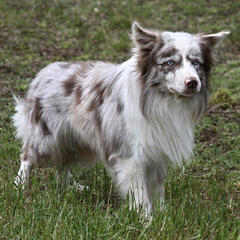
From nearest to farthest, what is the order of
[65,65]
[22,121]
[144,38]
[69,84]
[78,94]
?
1. [144,38]
2. [78,94]
3. [69,84]
4. [65,65]
5. [22,121]

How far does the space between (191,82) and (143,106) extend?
0.56 m

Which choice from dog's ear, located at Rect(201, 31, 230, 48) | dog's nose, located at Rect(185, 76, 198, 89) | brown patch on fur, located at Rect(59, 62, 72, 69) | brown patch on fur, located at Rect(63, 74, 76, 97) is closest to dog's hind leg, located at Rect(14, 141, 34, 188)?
brown patch on fur, located at Rect(63, 74, 76, 97)

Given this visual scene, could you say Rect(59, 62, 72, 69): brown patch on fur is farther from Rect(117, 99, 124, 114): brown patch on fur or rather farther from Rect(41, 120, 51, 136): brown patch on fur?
Rect(117, 99, 124, 114): brown patch on fur

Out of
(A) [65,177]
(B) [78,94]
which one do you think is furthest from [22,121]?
(B) [78,94]

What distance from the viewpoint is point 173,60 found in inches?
181

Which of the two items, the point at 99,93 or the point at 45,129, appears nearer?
the point at 99,93

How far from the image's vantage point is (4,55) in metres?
9.78

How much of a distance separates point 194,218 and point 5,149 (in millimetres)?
2478

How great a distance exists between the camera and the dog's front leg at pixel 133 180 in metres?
4.80

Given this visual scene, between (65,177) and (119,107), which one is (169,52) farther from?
(65,177)

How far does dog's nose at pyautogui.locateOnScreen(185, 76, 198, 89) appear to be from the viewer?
4414 millimetres

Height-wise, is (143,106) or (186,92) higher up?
(186,92)

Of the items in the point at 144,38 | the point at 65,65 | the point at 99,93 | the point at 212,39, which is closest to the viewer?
the point at 144,38

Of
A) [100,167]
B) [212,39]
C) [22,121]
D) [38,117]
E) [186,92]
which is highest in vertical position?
[212,39]
